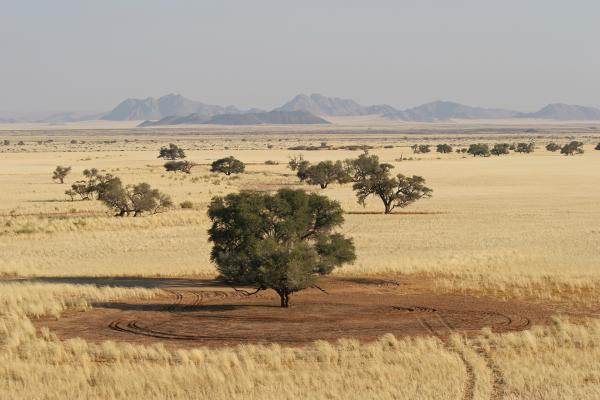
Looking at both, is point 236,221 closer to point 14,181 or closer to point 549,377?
point 549,377

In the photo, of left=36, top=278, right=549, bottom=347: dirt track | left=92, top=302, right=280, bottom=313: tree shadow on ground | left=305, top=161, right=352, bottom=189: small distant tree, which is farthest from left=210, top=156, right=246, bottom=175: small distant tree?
left=92, top=302, right=280, bottom=313: tree shadow on ground

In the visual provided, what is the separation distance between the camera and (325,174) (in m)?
81.2

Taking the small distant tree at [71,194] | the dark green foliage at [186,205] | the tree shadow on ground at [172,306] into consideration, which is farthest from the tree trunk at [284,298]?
the small distant tree at [71,194]

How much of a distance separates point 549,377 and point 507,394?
4.98 ft

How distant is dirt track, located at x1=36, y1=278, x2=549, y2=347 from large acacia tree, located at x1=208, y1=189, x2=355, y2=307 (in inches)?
36.8

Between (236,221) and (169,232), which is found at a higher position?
(236,221)

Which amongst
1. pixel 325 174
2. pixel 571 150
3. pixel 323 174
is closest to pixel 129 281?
pixel 323 174

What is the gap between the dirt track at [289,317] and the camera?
22.6 m

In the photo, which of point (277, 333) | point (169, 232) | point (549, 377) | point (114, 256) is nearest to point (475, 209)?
point (169, 232)

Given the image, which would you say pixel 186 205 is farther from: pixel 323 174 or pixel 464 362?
pixel 464 362

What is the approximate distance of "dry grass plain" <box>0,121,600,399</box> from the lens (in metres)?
17.2

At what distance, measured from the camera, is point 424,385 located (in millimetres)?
17000

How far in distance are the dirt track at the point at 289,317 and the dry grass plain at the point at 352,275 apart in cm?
80

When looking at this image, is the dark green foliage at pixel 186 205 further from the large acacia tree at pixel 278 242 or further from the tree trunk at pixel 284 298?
the tree trunk at pixel 284 298
